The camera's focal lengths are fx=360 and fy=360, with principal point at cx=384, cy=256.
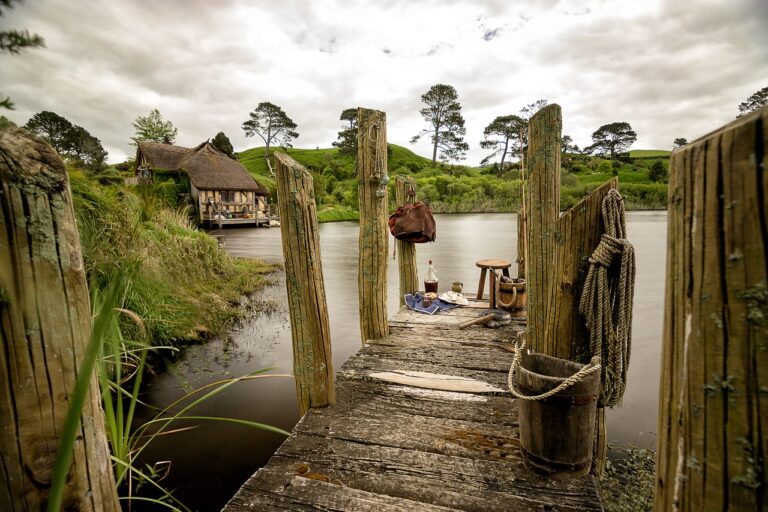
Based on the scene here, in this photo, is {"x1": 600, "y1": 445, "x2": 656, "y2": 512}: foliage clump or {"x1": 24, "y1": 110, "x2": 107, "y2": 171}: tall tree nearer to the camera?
{"x1": 600, "y1": 445, "x2": 656, "y2": 512}: foliage clump

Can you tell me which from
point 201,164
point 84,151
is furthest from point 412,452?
point 201,164

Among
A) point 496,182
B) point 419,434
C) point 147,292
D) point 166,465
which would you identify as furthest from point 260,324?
point 496,182

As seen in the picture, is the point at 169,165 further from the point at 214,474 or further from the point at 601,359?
the point at 601,359

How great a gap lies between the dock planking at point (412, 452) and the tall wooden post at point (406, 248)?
2.69 metres

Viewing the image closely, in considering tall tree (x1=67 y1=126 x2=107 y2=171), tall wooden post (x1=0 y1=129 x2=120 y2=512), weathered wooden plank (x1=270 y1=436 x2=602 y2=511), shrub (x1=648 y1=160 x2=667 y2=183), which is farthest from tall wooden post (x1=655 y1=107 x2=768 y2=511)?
shrub (x1=648 y1=160 x2=667 y2=183)

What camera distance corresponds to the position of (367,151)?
159 inches

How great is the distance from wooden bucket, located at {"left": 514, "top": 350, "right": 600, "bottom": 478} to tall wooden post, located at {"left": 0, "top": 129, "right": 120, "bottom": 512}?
81.7 inches

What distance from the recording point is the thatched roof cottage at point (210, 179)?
92.9ft

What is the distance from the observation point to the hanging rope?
2.19 metres

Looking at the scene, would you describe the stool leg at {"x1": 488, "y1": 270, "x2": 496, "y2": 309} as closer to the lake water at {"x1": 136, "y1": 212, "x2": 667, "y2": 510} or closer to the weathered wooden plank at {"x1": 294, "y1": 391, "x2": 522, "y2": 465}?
the lake water at {"x1": 136, "y1": 212, "x2": 667, "y2": 510}

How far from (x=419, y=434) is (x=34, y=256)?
2395 mm

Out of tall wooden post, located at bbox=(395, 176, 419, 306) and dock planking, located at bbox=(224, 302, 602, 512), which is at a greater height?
tall wooden post, located at bbox=(395, 176, 419, 306)

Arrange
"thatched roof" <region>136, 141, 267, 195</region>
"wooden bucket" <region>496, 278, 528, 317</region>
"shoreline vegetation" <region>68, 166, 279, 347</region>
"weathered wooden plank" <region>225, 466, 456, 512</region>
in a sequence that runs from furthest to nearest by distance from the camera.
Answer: "thatched roof" <region>136, 141, 267, 195</region>, "wooden bucket" <region>496, 278, 528, 317</region>, "shoreline vegetation" <region>68, 166, 279, 347</region>, "weathered wooden plank" <region>225, 466, 456, 512</region>

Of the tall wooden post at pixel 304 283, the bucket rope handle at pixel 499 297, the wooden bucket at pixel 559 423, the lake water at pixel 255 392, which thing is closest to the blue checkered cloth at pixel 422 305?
the bucket rope handle at pixel 499 297
